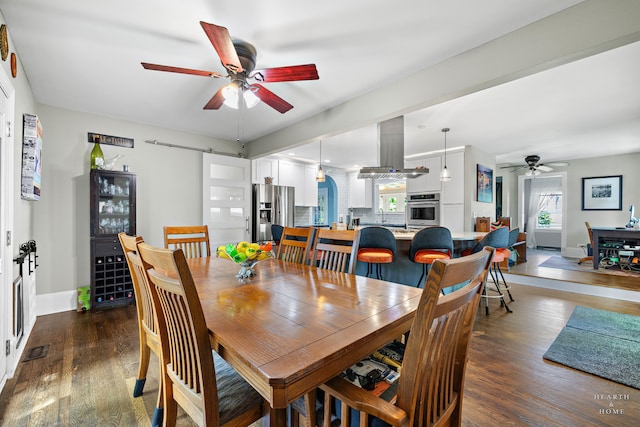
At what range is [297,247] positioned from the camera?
90.8 inches

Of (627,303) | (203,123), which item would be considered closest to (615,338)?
(627,303)

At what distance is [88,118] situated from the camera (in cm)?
345

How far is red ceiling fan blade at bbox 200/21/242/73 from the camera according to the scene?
145 cm

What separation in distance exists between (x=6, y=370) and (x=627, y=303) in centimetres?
620

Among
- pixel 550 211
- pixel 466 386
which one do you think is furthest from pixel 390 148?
pixel 550 211

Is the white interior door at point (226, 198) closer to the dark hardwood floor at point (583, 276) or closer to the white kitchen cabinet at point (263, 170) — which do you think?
the white kitchen cabinet at point (263, 170)

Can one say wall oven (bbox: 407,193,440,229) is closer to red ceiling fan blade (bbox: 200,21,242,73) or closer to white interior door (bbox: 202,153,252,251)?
white interior door (bbox: 202,153,252,251)

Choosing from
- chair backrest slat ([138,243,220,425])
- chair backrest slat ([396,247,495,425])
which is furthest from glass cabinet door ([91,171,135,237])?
chair backrest slat ([396,247,495,425])

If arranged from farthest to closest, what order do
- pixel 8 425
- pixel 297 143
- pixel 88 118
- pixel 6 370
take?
Result: 1. pixel 297 143
2. pixel 88 118
3. pixel 6 370
4. pixel 8 425

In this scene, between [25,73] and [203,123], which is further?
[203,123]

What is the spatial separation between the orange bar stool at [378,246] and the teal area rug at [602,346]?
1.43 m

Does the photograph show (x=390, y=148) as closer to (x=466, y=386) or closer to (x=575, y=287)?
(x=466, y=386)

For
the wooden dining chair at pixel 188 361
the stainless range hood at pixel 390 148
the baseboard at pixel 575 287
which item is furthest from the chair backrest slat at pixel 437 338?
the baseboard at pixel 575 287

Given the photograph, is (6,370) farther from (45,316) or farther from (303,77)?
(303,77)
